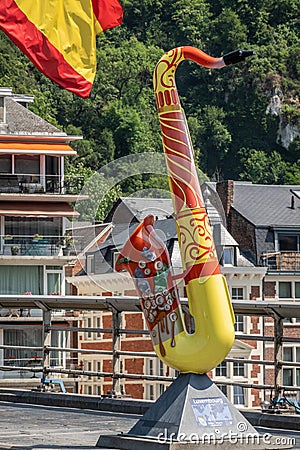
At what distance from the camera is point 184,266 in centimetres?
1175

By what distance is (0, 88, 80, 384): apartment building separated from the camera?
57.8 meters

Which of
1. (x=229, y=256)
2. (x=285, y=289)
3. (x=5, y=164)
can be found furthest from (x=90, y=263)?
(x=285, y=289)

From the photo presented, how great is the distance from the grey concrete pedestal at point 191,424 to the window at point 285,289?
2231 inches

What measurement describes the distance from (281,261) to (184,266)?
5714cm

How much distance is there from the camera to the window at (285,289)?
6812 centimetres

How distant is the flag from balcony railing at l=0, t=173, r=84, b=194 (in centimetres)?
4431

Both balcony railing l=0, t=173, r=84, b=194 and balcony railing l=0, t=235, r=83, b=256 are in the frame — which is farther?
balcony railing l=0, t=173, r=84, b=194

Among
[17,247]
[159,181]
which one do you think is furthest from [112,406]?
[17,247]

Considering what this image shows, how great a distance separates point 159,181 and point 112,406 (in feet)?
10.8

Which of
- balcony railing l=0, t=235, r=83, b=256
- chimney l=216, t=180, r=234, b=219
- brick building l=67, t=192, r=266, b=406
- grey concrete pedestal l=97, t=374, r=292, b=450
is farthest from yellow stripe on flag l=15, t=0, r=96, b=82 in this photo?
chimney l=216, t=180, r=234, b=219

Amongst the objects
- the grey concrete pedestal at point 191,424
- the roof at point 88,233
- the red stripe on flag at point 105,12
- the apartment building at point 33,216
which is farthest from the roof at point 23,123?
the grey concrete pedestal at point 191,424

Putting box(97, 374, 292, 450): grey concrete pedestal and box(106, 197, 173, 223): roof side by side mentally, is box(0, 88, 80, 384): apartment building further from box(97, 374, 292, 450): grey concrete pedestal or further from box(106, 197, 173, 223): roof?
box(97, 374, 292, 450): grey concrete pedestal

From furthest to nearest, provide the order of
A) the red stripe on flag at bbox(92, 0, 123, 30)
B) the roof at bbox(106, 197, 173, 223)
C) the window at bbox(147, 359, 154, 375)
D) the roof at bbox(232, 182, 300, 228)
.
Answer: the roof at bbox(232, 182, 300, 228)
the window at bbox(147, 359, 154, 375)
the red stripe on flag at bbox(92, 0, 123, 30)
the roof at bbox(106, 197, 173, 223)

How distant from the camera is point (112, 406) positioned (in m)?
15.1
